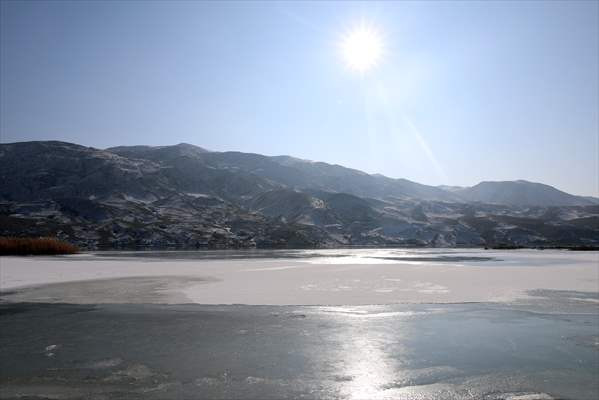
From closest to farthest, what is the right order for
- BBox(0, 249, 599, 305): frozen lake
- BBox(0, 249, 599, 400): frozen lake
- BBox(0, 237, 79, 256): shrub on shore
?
BBox(0, 249, 599, 400): frozen lake
BBox(0, 249, 599, 305): frozen lake
BBox(0, 237, 79, 256): shrub on shore

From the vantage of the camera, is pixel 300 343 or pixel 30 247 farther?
pixel 30 247

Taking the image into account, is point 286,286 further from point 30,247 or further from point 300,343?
point 30,247

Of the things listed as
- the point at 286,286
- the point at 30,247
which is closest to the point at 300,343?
the point at 286,286

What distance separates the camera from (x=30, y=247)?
208 ft

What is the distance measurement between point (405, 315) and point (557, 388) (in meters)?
8.77

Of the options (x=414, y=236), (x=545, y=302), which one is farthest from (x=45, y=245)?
(x=414, y=236)

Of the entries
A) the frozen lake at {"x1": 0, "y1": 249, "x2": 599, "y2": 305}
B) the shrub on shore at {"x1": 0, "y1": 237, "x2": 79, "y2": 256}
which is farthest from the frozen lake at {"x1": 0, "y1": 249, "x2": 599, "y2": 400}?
the shrub on shore at {"x1": 0, "y1": 237, "x2": 79, "y2": 256}

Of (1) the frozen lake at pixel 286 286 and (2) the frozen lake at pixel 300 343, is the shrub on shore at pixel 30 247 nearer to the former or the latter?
(1) the frozen lake at pixel 286 286

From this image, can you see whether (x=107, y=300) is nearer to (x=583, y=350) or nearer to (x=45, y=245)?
(x=583, y=350)

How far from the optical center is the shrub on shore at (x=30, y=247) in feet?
203

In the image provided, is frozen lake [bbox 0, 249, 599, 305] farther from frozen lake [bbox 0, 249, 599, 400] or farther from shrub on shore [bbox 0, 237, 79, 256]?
shrub on shore [bbox 0, 237, 79, 256]

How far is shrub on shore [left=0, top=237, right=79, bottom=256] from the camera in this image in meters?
61.8

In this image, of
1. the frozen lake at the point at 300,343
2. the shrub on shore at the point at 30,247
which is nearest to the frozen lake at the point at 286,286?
the frozen lake at the point at 300,343

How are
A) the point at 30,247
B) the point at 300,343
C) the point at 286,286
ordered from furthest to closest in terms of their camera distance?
1. the point at 30,247
2. the point at 286,286
3. the point at 300,343
